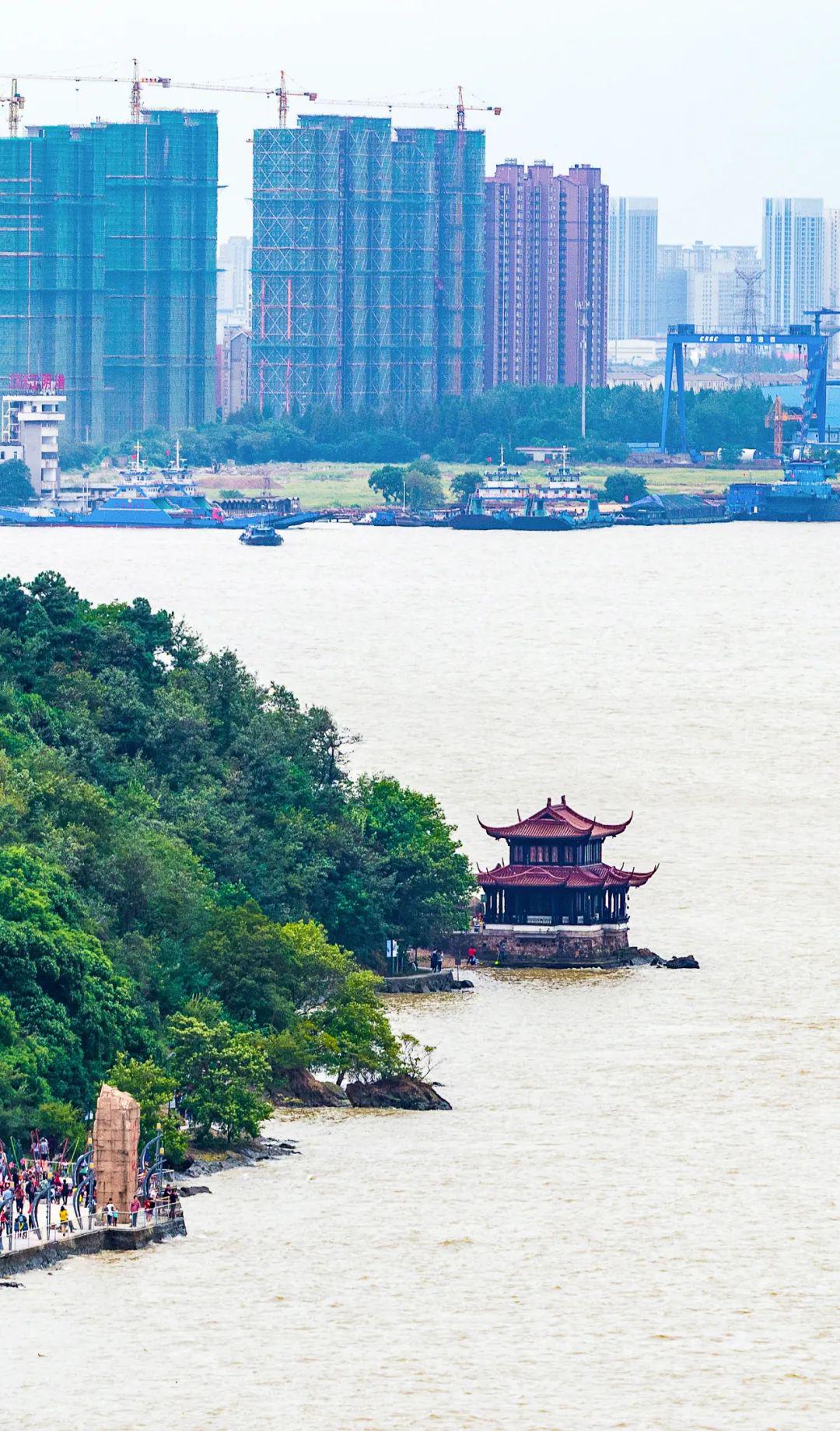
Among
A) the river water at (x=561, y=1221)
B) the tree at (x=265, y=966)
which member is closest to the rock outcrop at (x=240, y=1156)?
the river water at (x=561, y=1221)

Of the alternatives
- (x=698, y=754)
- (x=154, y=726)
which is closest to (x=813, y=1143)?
(x=154, y=726)

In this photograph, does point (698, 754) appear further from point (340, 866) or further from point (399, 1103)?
point (399, 1103)

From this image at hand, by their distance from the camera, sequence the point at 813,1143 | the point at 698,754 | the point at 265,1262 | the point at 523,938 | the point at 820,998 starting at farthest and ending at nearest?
the point at 698,754, the point at 523,938, the point at 820,998, the point at 813,1143, the point at 265,1262

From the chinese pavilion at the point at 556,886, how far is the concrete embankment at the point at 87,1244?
748 inches

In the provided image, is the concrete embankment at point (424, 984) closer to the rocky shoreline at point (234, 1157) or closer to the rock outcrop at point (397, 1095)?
the rock outcrop at point (397, 1095)

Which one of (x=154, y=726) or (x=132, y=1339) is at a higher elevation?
(x=154, y=726)

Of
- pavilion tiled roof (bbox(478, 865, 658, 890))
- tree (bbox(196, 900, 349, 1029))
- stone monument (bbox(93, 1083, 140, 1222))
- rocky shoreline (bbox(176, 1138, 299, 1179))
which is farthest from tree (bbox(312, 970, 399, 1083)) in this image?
pavilion tiled roof (bbox(478, 865, 658, 890))

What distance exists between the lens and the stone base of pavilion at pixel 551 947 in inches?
2239

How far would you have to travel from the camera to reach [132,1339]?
3538 centimetres

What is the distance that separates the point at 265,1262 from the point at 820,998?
17.4m

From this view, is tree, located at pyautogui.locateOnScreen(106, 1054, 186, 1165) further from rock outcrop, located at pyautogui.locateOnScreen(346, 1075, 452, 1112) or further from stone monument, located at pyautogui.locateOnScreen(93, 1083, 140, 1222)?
rock outcrop, located at pyautogui.locateOnScreen(346, 1075, 452, 1112)

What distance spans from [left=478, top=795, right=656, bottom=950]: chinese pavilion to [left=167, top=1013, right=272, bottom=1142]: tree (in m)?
14.0

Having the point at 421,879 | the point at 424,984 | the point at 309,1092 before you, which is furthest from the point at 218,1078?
the point at 421,879

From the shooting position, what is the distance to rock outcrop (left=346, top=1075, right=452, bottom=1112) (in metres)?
45.8
